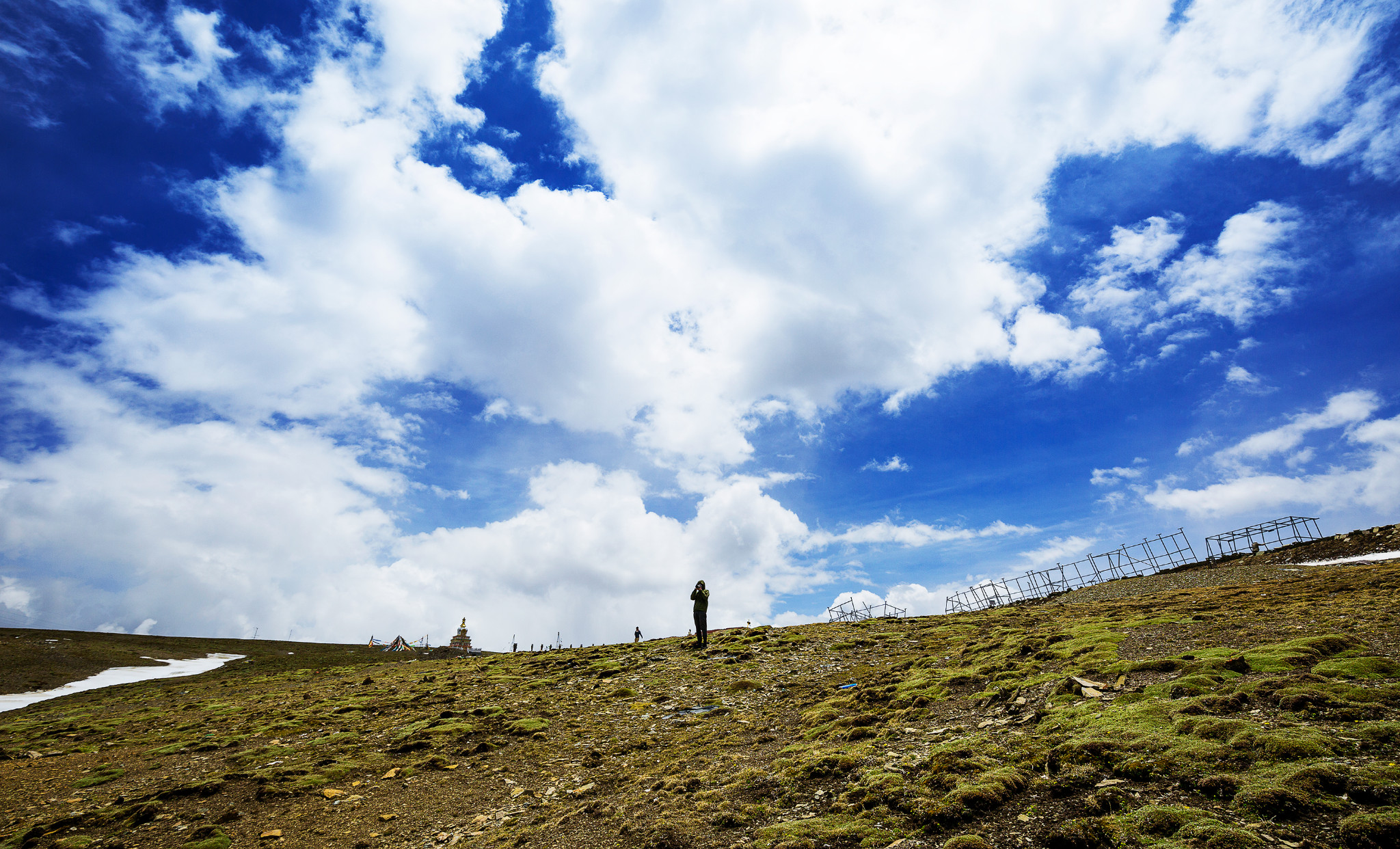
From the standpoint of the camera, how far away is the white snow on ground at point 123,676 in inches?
1724

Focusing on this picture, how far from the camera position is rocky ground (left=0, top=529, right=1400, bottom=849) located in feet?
30.8

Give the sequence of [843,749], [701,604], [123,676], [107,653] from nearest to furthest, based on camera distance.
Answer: [843,749]
[701,604]
[123,676]
[107,653]

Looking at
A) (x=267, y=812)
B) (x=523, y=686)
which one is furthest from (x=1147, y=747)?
(x=523, y=686)

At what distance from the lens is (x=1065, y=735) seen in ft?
40.7

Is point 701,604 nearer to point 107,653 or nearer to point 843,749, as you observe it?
point 843,749

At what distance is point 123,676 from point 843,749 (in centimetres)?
7061

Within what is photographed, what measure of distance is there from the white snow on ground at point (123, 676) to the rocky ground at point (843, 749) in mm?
17078

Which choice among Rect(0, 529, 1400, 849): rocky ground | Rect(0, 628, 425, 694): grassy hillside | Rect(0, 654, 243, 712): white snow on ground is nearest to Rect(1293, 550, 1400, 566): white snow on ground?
Rect(0, 529, 1400, 849): rocky ground

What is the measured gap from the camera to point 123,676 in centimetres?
5450

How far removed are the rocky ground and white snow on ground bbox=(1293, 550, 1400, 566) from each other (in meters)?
11.5

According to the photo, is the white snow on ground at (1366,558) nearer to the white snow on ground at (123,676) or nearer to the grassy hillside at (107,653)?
the grassy hillside at (107,653)

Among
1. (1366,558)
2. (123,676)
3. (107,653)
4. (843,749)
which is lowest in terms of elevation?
(843,749)

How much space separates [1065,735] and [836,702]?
30.6 ft

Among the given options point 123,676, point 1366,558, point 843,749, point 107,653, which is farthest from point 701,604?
point 107,653
